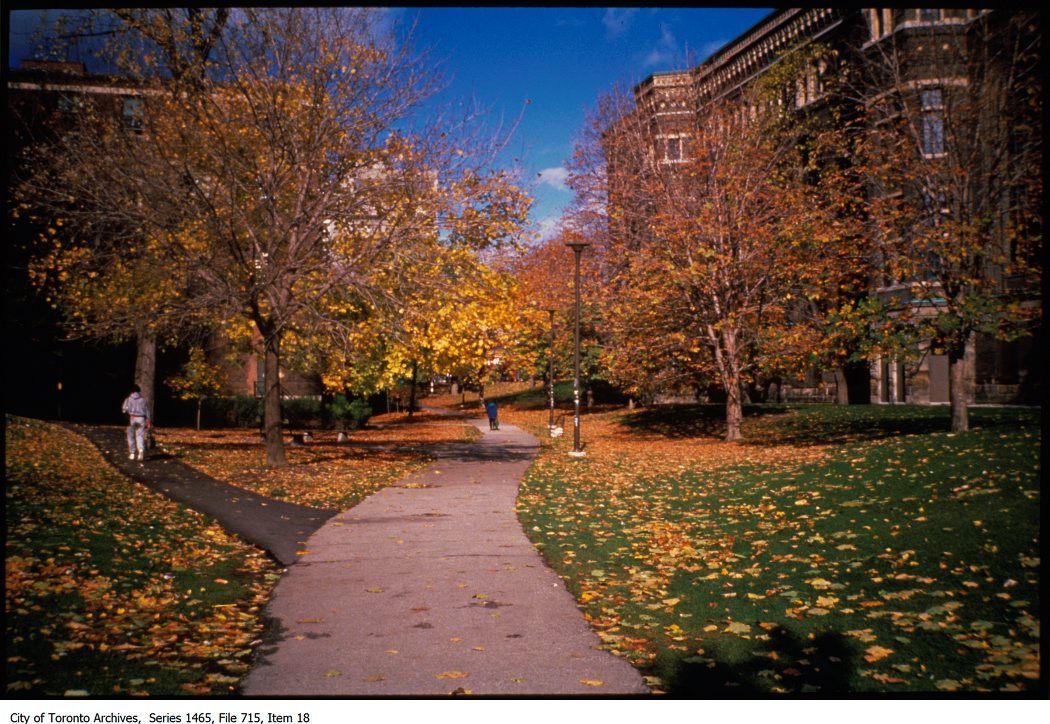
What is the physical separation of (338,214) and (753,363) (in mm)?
14542

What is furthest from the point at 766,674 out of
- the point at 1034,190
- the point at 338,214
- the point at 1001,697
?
the point at 1034,190

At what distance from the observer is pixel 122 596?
21.3 ft

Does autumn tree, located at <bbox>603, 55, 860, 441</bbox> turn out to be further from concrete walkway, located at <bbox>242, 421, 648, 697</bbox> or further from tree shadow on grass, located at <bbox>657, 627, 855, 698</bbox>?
tree shadow on grass, located at <bbox>657, 627, 855, 698</bbox>

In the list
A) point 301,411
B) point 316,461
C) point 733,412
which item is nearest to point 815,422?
point 733,412

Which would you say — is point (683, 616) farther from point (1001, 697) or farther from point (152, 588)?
point (152, 588)

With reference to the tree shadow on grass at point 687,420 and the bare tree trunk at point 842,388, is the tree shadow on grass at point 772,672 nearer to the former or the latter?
the tree shadow on grass at point 687,420

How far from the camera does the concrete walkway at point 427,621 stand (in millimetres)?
4637

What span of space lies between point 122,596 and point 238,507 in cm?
513

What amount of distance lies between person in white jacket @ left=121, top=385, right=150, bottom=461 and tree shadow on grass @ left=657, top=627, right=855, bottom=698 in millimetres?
15667

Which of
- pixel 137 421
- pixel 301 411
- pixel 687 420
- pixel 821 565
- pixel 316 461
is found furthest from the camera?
pixel 301 411

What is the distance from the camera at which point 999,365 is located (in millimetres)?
26391

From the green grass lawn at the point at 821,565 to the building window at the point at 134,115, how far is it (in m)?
11.6

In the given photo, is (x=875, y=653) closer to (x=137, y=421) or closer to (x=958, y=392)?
(x=958, y=392)

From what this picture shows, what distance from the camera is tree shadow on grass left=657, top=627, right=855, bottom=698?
4445 millimetres
